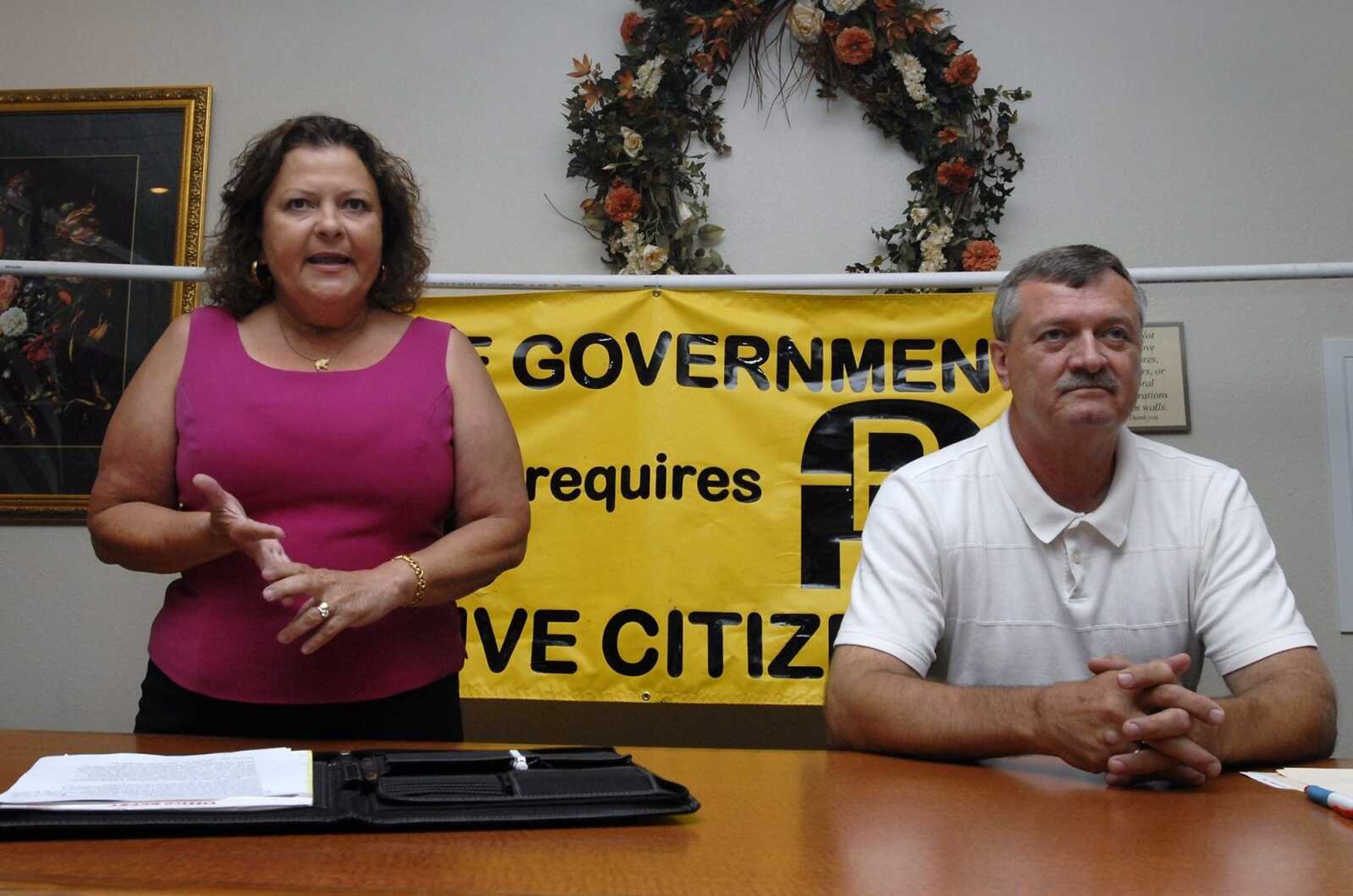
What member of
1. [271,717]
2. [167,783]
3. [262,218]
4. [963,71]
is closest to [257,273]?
[262,218]

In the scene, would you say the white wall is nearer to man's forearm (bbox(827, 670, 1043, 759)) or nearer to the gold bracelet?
man's forearm (bbox(827, 670, 1043, 759))

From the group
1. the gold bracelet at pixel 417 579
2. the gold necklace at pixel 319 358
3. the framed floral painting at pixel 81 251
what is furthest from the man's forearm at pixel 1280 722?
the framed floral painting at pixel 81 251

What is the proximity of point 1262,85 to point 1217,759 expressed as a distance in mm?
2289

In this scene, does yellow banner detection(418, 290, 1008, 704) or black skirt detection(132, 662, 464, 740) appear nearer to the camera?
black skirt detection(132, 662, 464, 740)

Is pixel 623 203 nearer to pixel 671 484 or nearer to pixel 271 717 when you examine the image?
pixel 671 484

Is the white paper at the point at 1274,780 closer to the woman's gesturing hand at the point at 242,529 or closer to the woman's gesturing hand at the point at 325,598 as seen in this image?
the woman's gesturing hand at the point at 325,598

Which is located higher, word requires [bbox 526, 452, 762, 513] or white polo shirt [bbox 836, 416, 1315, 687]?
word requires [bbox 526, 452, 762, 513]

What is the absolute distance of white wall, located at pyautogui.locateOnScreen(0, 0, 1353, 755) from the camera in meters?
2.88

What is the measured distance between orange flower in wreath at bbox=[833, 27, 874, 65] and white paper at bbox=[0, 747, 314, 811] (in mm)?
2370

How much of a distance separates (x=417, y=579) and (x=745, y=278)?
129cm

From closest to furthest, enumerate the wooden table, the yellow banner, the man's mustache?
the wooden table → the man's mustache → the yellow banner

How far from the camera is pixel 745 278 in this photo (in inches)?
98.3

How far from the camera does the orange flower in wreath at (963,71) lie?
2.90m

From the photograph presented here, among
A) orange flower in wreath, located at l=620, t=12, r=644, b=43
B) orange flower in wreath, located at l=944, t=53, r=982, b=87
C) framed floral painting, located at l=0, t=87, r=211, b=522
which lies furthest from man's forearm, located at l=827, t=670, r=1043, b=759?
framed floral painting, located at l=0, t=87, r=211, b=522
